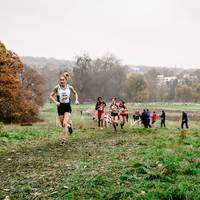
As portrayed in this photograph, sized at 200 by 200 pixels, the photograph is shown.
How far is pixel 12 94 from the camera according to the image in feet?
154

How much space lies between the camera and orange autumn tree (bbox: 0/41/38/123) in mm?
46469

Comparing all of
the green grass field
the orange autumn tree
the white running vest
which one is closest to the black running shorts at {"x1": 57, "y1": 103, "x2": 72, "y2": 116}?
the white running vest

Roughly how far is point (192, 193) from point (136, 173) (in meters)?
1.72

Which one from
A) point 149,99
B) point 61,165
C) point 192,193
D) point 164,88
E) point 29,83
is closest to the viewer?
point 192,193

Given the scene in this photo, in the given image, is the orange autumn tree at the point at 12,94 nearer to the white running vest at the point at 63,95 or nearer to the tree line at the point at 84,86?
the tree line at the point at 84,86

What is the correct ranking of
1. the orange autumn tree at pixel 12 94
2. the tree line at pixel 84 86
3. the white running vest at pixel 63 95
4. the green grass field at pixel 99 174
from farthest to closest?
the tree line at pixel 84 86, the orange autumn tree at pixel 12 94, the white running vest at pixel 63 95, the green grass field at pixel 99 174

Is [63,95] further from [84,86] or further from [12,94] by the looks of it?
[84,86]

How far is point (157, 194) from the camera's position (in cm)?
543

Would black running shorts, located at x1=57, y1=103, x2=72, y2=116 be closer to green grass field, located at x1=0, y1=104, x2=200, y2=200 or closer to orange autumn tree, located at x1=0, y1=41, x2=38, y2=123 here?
green grass field, located at x1=0, y1=104, x2=200, y2=200

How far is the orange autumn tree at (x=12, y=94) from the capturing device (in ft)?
152

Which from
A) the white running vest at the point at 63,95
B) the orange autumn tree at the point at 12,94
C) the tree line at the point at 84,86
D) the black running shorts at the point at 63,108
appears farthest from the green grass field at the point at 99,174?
the tree line at the point at 84,86

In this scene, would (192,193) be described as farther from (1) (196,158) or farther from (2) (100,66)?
(2) (100,66)

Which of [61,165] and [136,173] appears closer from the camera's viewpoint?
[136,173]

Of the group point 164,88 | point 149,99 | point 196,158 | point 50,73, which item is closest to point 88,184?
point 196,158
